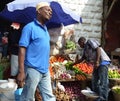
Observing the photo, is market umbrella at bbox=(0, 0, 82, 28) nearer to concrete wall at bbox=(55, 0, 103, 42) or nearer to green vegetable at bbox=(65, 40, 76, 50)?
green vegetable at bbox=(65, 40, 76, 50)

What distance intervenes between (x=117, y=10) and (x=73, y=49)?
2.46 m

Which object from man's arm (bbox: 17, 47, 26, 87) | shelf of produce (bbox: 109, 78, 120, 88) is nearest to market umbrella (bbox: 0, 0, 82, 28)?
shelf of produce (bbox: 109, 78, 120, 88)

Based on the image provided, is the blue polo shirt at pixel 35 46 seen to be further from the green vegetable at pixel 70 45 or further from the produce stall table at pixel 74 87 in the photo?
the green vegetable at pixel 70 45

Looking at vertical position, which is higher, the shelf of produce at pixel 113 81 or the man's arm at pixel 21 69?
the man's arm at pixel 21 69

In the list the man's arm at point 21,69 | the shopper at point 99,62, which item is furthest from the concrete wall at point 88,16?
the man's arm at point 21,69

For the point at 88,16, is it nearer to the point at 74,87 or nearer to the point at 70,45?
the point at 70,45

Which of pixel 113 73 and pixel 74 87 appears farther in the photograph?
pixel 113 73

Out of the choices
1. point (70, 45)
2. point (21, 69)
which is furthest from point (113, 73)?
point (21, 69)

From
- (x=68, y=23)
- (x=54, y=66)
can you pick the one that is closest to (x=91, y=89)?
(x=54, y=66)

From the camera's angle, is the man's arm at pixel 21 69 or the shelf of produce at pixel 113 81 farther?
the shelf of produce at pixel 113 81

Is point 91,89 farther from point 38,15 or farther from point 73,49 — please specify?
point 38,15

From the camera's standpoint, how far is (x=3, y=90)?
8812mm

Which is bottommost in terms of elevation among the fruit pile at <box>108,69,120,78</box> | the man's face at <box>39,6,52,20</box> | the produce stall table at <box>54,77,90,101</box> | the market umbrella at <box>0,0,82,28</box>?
the produce stall table at <box>54,77,90,101</box>

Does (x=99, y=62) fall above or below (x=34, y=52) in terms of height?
below
